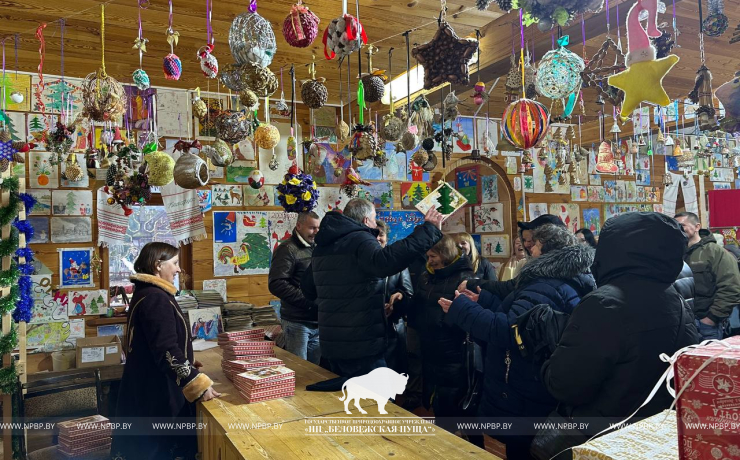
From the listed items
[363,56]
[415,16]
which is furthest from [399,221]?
[415,16]

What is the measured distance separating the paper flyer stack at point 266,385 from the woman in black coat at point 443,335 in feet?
3.32

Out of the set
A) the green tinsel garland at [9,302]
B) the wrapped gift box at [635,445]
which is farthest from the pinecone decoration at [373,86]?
the green tinsel garland at [9,302]

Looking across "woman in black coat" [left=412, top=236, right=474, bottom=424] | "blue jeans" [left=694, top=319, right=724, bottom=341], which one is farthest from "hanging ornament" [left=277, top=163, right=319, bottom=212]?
"blue jeans" [left=694, top=319, right=724, bottom=341]

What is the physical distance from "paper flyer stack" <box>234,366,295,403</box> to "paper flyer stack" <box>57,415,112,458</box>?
1.34 metres

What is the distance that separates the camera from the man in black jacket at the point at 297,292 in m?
3.55

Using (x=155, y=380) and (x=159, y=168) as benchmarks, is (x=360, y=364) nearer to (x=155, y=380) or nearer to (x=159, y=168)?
(x=155, y=380)

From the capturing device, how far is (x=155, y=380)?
7.93 feet

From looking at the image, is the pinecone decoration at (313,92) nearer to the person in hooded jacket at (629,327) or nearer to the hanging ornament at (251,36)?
the hanging ornament at (251,36)

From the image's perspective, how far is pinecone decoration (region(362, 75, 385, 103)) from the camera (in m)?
2.80

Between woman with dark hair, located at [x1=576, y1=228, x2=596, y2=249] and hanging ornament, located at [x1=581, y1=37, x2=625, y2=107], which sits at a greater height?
hanging ornament, located at [x1=581, y1=37, x2=625, y2=107]

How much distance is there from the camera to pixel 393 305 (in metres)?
3.19

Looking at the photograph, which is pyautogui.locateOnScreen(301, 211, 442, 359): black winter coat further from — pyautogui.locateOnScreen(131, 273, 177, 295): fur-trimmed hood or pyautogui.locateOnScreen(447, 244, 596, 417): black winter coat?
pyautogui.locateOnScreen(131, 273, 177, 295): fur-trimmed hood

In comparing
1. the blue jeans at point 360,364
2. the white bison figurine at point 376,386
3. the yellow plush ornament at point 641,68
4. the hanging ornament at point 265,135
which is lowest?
the blue jeans at point 360,364

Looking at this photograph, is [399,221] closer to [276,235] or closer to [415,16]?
[276,235]
